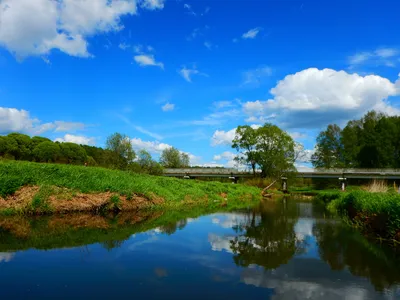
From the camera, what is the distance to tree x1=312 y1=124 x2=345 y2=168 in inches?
3506

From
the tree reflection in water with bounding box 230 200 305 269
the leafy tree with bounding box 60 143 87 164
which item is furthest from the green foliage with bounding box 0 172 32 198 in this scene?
the leafy tree with bounding box 60 143 87 164

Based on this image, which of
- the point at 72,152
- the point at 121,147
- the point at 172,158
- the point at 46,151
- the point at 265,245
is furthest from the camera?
the point at 172,158

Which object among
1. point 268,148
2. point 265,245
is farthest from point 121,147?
point 265,245

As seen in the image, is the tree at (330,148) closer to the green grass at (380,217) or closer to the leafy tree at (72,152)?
the leafy tree at (72,152)

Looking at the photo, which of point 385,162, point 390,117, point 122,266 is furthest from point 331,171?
point 122,266

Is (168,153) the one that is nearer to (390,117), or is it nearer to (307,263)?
(390,117)

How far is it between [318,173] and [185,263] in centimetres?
7098

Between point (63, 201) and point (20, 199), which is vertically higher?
point (20, 199)

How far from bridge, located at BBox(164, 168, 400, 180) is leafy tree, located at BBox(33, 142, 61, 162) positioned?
29.6 m

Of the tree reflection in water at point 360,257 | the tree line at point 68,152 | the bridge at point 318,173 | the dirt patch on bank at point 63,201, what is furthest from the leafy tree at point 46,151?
the tree reflection in water at point 360,257

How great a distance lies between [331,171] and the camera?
73812 millimetres

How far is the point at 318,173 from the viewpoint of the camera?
2901 inches

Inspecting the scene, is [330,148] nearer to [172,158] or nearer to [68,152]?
[172,158]

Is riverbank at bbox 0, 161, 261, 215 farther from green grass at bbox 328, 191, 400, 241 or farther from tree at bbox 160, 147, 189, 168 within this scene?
tree at bbox 160, 147, 189, 168
